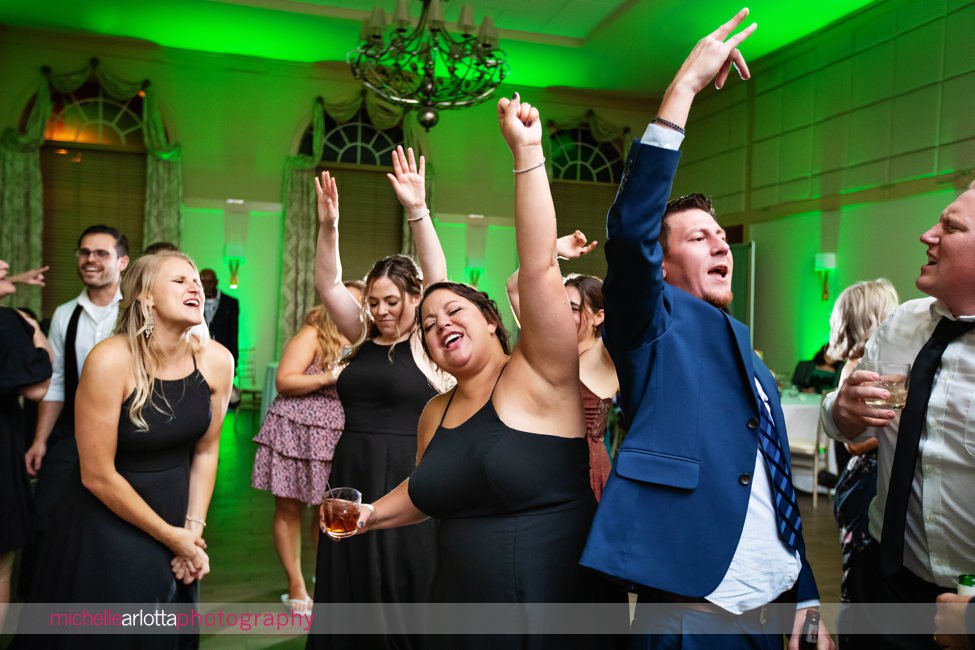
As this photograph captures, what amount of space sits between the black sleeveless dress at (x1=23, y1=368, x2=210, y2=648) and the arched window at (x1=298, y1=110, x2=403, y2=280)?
9.34m

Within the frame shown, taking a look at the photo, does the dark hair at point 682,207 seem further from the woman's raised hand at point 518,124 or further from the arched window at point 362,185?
the arched window at point 362,185

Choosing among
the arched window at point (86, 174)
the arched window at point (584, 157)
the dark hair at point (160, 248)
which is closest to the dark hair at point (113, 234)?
the dark hair at point (160, 248)

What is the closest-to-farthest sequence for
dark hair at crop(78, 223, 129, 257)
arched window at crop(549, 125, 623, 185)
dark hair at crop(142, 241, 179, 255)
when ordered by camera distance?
dark hair at crop(142, 241, 179, 255) → dark hair at crop(78, 223, 129, 257) → arched window at crop(549, 125, 623, 185)

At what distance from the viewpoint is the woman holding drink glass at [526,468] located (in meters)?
1.51

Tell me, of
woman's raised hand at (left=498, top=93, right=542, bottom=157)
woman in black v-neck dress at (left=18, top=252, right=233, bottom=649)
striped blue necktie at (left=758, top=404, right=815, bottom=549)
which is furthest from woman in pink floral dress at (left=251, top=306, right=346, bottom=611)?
striped blue necktie at (left=758, top=404, right=815, bottom=549)

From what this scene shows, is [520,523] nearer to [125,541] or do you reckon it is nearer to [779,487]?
[779,487]

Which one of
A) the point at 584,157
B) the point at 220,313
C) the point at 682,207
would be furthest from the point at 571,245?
the point at 584,157

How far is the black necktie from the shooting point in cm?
166

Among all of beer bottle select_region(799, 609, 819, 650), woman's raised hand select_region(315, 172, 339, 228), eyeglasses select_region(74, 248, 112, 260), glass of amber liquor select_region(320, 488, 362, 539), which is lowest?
beer bottle select_region(799, 609, 819, 650)

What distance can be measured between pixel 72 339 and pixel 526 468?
2.67 meters

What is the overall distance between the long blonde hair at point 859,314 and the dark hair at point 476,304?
7.18ft

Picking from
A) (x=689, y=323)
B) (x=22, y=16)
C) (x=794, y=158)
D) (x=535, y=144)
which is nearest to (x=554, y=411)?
(x=689, y=323)

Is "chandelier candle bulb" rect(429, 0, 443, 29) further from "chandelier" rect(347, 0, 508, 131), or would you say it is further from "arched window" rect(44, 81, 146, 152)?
"arched window" rect(44, 81, 146, 152)

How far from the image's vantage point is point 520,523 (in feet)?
5.19
